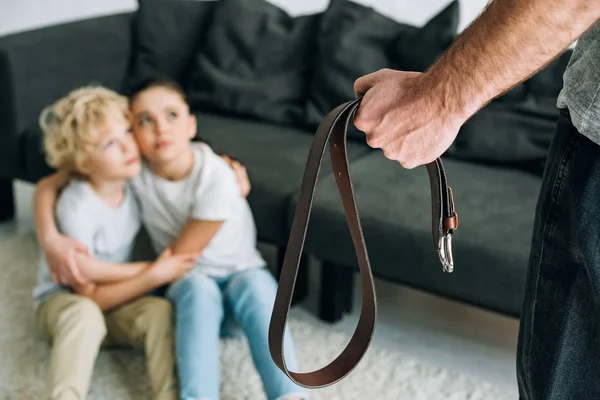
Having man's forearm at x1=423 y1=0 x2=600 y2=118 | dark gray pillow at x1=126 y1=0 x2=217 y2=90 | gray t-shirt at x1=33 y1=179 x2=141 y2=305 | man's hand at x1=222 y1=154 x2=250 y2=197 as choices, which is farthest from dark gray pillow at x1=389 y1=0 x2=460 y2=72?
man's forearm at x1=423 y1=0 x2=600 y2=118

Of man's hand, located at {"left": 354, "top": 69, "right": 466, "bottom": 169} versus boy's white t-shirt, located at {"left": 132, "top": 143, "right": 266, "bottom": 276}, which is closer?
man's hand, located at {"left": 354, "top": 69, "right": 466, "bottom": 169}

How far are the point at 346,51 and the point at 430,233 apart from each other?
840 millimetres

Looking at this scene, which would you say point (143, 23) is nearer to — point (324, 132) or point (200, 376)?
point (200, 376)

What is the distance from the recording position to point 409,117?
0.90 m

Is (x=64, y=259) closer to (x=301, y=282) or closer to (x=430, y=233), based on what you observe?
(x=301, y=282)

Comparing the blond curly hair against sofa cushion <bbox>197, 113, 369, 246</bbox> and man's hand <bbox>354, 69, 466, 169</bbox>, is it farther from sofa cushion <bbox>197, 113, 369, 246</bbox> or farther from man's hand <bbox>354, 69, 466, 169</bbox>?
man's hand <bbox>354, 69, 466, 169</bbox>

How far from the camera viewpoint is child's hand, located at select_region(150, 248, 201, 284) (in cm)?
188

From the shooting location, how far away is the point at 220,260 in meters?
1.93

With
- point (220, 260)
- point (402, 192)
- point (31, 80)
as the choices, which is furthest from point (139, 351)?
point (31, 80)

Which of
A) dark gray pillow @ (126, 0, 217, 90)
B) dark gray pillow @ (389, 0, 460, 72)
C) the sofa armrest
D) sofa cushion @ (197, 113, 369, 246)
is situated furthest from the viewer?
dark gray pillow @ (126, 0, 217, 90)

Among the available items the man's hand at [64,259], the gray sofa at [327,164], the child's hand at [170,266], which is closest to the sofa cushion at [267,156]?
the gray sofa at [327,164]

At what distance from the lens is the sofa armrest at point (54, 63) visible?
241cm

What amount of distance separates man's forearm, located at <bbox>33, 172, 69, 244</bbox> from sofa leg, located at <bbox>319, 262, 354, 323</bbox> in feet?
2.27

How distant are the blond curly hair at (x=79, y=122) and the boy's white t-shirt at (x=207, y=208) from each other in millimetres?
158
